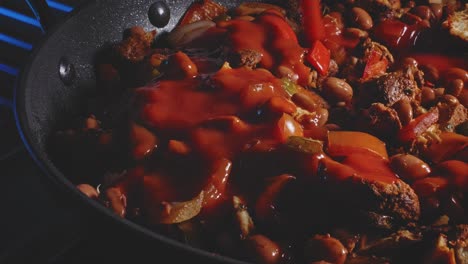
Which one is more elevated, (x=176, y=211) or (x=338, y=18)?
(x=338, y=18)

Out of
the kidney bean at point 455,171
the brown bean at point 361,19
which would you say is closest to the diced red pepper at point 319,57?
the brown bean at point 361,19

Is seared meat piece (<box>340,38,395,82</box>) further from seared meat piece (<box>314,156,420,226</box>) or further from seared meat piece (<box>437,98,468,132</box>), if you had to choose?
seared meat piece (<box>314,156,420,226</box>)

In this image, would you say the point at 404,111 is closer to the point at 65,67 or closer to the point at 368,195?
the point at 368,195

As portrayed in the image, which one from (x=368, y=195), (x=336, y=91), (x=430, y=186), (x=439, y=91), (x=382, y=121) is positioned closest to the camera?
(x=368, y=195)

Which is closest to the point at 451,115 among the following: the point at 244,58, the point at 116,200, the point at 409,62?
the point at 409,62

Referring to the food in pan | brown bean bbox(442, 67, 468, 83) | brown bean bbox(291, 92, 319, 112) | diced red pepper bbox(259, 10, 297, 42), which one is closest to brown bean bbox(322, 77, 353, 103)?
the food in pan

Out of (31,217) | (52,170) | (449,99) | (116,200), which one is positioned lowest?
(31,217)

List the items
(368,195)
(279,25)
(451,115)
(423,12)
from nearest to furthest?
(368,195) < (451,115) < (279,25) < (423,12)
